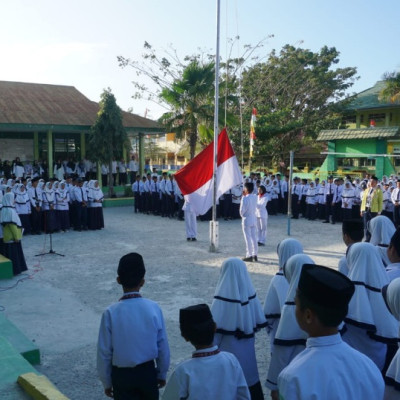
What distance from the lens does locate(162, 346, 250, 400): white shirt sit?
8.57 ft

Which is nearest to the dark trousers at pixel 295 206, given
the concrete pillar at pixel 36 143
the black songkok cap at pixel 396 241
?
the concrete pillar at pixel 36 143

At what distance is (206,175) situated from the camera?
37.2ft

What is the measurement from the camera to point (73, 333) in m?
6.32

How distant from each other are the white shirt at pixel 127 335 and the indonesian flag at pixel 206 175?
776 centimetres

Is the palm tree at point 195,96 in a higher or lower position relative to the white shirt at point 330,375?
higher

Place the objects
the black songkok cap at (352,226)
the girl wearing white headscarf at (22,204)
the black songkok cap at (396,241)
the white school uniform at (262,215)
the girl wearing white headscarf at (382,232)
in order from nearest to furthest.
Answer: the black songkok cap at (396,241) → the black songkok cap at (352,226) → the girl wearing white headscarf at (382,232) → the white school uniform at (262,215) → the girl wearing white headscarf at (22,204)

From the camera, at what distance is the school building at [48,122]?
68.8 ft

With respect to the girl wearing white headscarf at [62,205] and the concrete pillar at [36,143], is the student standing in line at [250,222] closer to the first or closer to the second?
the girl wearing white headscarf at [62,205]

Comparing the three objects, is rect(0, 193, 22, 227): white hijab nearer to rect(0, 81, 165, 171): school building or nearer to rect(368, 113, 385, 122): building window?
rect(0, 81, 165, 171): school building

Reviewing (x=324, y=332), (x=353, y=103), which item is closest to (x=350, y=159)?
(x=353, y=103)

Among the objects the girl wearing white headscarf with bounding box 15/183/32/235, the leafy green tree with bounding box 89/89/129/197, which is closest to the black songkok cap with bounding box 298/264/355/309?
the girl wearing white headscarf with bounding box 15/183/32/235

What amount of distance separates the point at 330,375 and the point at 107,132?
20785 mm

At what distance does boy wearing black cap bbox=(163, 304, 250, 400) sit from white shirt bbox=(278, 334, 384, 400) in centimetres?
80

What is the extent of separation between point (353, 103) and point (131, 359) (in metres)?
31.8
